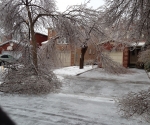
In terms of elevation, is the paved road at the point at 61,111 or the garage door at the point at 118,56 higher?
the garage door at the point at 118,56

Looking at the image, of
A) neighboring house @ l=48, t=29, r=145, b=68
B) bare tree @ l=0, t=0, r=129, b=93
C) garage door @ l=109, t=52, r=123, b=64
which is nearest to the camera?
bare tree @ l=0, t=0, r=129, b=93

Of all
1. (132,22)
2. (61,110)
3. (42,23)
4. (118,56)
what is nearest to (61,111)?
(61,110)

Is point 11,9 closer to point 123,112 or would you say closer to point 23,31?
point 23,31

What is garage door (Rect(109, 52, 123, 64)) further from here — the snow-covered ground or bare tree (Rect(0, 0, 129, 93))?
the snow-covered ground

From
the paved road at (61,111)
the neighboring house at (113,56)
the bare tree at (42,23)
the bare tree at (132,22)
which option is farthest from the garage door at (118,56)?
the paved road at (61,111)

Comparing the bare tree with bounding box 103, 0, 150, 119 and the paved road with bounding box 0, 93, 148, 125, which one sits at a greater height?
the bare tree with bounding box 103, 0, 150, 119

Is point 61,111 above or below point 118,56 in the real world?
below

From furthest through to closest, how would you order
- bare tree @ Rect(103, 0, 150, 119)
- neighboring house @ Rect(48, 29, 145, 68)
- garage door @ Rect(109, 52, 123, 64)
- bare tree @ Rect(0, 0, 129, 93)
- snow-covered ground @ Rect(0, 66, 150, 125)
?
garage door @ Rect(109, 52, 123, 64) < neighboring house @ Rect(48, 29, 145, 68) < bare tree @ Rect(0, 0, 129, 93) < bare tree @ Rect(103, 0, 150, 119) < snow-covered ground @ Rect(0, 66, 150, 125)

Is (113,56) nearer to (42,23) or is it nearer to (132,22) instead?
(42,23)

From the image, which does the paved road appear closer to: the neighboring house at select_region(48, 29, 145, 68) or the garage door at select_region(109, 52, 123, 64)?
the neighboring house at select_region(48, 29, 145, 68)

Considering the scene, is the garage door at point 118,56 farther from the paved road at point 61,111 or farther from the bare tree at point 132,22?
the paved road at point 61,111

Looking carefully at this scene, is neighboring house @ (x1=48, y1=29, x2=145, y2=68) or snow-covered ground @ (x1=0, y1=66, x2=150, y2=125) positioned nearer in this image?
snow-covered ground @ (x1=0, y1=66, x2=150, y2=125)

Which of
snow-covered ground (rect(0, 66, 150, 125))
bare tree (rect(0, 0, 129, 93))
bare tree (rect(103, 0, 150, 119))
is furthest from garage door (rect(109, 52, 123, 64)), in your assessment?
snow-covered ground (rect(0, 66, 150, 125))

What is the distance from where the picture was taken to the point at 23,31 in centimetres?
1055
